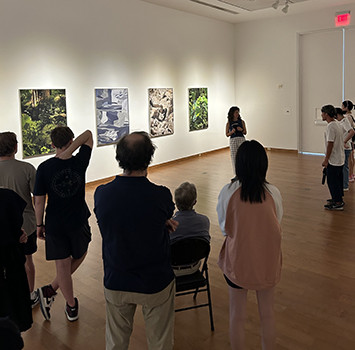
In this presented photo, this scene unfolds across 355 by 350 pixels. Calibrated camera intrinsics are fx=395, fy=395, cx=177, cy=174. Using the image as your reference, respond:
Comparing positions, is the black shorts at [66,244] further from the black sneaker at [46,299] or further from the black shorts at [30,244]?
the black sneaker at [46,299]

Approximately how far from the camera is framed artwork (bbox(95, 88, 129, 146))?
357 inches

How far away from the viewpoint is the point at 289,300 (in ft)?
12.3

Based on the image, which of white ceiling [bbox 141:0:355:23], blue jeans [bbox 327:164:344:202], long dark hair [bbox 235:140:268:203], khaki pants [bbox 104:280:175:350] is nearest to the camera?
khaki pants [bbox 104:280:175:350]

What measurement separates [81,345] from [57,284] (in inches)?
24.8

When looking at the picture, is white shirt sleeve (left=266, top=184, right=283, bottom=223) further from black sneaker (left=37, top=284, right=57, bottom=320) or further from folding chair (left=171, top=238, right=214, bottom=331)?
black sneaker (left=37, top=284, right=57, bottom=320)

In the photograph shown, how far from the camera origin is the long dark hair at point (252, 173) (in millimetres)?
2316

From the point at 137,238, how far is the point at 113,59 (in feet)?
25.8

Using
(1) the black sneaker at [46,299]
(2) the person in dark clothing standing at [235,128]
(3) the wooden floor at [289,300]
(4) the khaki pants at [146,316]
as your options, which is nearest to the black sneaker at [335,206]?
(3) the wooden floor at [289,300]

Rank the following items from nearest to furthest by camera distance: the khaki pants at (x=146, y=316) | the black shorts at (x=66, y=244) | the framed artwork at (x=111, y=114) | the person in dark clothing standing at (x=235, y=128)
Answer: the khaki pants at (x=146, y=316)
the black shorts at (x=66, y=244)
the person in dark clothing standing at (x=235, y=128)
the framed artwork at (x=111, y=114)

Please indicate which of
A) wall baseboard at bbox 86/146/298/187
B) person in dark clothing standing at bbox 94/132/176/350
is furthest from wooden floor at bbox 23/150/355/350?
wall baseboard at bbox 86/146/298/187

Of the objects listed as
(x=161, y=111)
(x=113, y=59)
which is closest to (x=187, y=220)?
(x=113, y=59)

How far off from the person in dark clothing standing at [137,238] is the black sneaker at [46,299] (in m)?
1.55

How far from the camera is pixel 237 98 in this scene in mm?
13898

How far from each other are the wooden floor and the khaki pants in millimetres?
925
